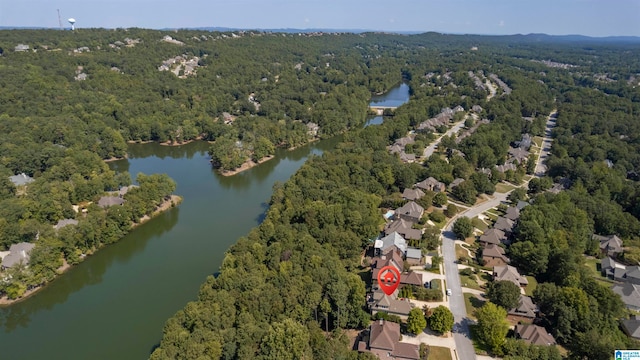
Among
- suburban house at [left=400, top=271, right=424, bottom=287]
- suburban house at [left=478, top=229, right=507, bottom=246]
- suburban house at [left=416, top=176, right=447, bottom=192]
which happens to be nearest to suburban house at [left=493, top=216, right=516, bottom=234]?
suburban house at [left=478, top=229, right=507, bottom=246]

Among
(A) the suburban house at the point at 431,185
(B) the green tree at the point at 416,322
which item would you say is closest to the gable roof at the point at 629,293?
(B) the green tree at the point at 416,322

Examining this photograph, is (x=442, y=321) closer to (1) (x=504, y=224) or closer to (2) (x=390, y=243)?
(2) (x=390, y=243)

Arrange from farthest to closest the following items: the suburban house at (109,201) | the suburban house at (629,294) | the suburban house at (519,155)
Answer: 1. the suburban house at (519,155)
2. the suburban house at (109,201)
3. the suburban house at (629,294)

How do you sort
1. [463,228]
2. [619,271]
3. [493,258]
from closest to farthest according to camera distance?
[619,271] → [493,258] → [463,228]

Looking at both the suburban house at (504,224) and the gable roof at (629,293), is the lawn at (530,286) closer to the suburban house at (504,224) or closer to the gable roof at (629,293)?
the gable roof at (629,293)

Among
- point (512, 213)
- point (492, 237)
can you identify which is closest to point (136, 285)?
A: point (492, 237)

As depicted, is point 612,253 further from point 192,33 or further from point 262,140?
point 192,33

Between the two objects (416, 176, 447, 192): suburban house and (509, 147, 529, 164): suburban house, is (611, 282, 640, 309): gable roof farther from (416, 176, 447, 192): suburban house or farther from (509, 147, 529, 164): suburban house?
(509, 147, 529, 164): suburban house
